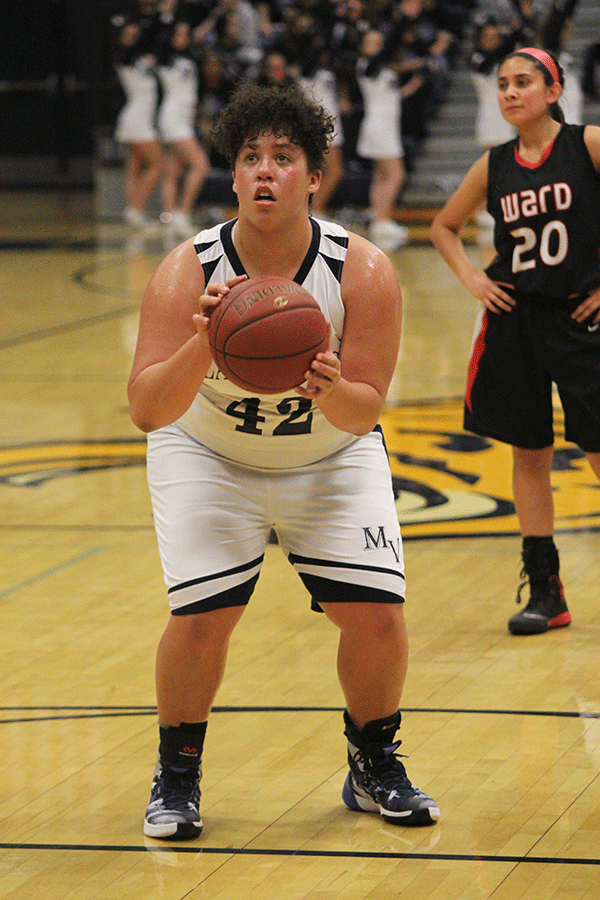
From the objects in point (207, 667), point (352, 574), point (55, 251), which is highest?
point (352, 574)

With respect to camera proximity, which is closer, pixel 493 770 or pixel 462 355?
pixel 493 770

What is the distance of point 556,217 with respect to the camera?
13.1ft

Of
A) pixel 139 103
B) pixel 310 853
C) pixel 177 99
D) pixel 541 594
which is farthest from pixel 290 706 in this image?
pixel 139 103

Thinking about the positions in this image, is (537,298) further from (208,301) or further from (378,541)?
(208,301)

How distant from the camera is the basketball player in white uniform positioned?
2.77 meters

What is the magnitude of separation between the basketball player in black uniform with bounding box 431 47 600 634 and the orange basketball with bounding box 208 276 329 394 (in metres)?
1.58

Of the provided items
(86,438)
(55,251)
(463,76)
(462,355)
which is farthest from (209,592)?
(463,76)

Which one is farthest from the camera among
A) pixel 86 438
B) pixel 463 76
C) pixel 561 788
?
pixel 463 76

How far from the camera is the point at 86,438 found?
21.6ft

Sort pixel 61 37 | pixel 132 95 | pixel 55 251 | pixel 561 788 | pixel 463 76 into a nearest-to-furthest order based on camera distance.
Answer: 1. pixel 561 788
2. pixel 55 251
3. pixel 132 95
4. pixel 463 76
5. pixel 61 37

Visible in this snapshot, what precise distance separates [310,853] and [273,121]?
1.44m

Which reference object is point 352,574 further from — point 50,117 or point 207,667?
point 50,117

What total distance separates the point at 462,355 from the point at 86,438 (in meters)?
2.71

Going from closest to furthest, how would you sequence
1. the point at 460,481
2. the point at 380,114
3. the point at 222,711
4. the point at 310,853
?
the point at 310,853 < the point at 222,711 < the point at 460,481 < the point at 380,114
